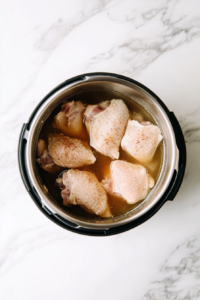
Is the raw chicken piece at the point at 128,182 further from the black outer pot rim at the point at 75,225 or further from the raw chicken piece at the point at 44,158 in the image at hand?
the raw chicken piece at the point at 44,158

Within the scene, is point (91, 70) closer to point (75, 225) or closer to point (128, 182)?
point (128, 182)

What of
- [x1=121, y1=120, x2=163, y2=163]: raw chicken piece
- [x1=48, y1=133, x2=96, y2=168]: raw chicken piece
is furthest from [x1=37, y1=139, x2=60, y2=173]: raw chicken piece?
[x1=121, y1=120, x2=163, y2=163]: raw chicken piece

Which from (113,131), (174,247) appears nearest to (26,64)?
(113,131)

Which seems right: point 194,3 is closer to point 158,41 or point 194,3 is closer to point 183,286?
point 158,41

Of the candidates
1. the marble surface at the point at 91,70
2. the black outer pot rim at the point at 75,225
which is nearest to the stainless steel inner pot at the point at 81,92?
the black outer pot rim at the point at 75,225

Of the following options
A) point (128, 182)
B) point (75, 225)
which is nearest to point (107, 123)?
point (128, 182)
